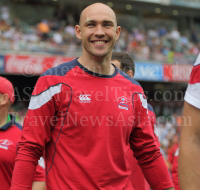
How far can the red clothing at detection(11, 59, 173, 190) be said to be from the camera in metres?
2.27

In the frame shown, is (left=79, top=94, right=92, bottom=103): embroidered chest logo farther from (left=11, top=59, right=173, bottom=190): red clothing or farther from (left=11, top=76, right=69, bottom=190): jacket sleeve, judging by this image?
(left=11, top=76, right=69, bottom=190): jacket sleeve

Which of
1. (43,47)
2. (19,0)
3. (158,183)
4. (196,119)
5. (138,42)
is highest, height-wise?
(19,0)

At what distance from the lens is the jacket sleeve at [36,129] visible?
2.20m

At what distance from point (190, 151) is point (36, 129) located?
1029 mm

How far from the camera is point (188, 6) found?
76.1ft

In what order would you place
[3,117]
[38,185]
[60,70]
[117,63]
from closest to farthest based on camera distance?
[60,70] < [38,185] < [3,117] < [117,63]

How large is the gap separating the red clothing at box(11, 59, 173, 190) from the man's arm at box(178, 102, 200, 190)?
2.22 feet

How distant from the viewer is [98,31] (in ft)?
8.06

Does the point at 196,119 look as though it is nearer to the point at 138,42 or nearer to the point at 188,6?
the point at 138,42

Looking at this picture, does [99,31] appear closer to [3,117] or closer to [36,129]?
[36,129]

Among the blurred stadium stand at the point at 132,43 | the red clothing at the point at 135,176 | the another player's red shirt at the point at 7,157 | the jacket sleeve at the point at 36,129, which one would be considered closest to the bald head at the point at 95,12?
the jacket sleeve at the point at 36,129

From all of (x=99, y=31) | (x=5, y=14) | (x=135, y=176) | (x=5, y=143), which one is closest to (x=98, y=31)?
(x=99, y=31)

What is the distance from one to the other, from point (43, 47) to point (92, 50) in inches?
532

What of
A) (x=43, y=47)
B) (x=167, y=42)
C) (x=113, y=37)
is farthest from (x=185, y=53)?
(x=113, y=37)
